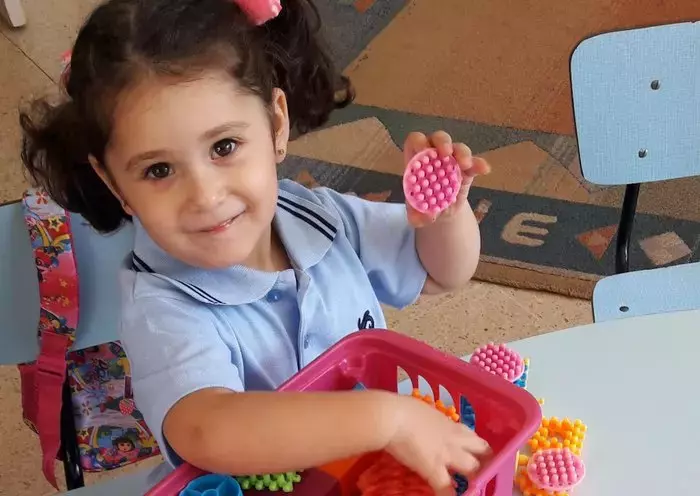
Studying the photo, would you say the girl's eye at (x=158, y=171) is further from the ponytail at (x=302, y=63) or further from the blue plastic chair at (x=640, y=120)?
the blue plastic chair at (x=640, y=120)

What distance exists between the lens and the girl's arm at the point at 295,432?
60 cm

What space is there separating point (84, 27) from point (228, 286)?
246 mm

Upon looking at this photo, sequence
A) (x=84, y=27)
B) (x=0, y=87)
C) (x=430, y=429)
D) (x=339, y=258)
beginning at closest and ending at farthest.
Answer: (x=430, y=429) → (x=84, y=27) → (x=339, y=258) → (x=0, y=87)

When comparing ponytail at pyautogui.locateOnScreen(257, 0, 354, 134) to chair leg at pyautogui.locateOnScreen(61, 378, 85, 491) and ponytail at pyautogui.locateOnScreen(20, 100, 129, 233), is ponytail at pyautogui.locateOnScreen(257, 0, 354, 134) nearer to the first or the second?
ponytail at pyautogui.locateOnScreen(20, 100, 129, 233)

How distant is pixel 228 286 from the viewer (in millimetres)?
758

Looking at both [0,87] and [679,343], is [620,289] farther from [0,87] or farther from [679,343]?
[0,87]

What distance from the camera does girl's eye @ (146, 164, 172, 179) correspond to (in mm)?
668

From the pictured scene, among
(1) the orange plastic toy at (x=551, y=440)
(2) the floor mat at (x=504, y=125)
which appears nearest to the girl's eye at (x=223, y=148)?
(1) the orange plastic toy at (x=551, y=440)

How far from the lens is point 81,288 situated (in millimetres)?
878

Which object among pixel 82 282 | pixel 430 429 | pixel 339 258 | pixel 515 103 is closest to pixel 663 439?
pixel 430 429

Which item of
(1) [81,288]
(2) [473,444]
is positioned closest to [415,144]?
(2) [473,444]

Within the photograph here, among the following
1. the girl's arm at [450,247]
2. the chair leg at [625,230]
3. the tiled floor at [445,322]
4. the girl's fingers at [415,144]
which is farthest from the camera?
the tiled floor at [445,322]

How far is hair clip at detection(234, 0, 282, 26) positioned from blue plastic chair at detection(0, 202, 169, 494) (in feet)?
0.90

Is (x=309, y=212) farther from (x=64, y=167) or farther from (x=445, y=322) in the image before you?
(x=445, y=322)
